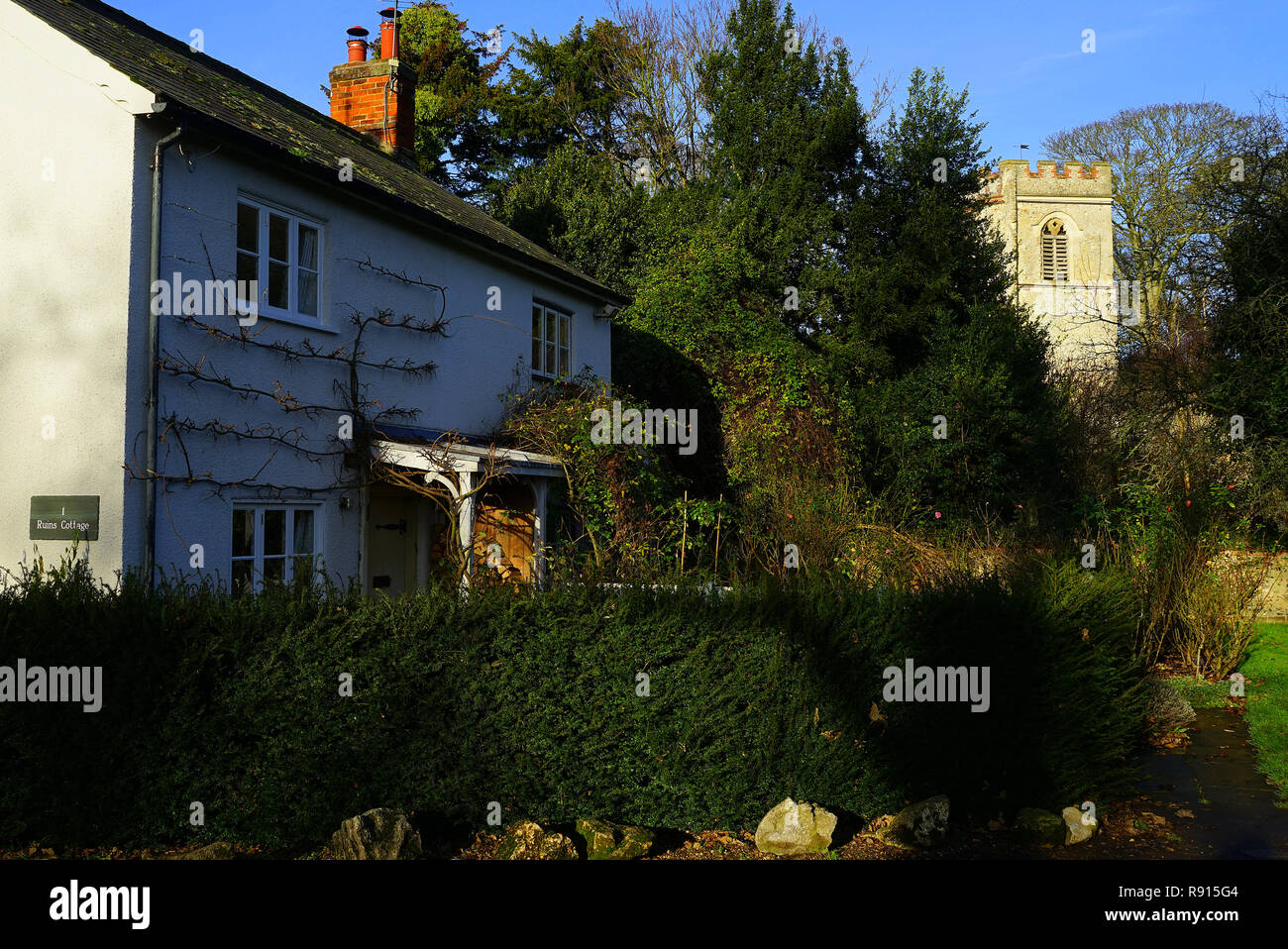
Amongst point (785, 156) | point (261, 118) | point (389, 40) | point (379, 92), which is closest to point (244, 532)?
point (261, 118)

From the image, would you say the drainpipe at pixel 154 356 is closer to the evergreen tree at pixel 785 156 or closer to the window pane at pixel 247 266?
the window pane at pixel 247 266

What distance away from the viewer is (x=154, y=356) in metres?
8.93

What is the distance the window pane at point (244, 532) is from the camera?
32.7ft

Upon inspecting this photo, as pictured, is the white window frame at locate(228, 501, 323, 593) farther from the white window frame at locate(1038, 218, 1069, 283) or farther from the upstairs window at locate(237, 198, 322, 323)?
the white window frame at locate(1038, 218, 1069, 283)

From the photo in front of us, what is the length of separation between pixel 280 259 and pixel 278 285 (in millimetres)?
312

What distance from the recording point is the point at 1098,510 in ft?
53.5

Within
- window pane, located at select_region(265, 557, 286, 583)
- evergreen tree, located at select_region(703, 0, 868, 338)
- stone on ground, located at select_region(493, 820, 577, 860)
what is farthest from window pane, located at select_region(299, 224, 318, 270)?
evergreen tree, located at select_region(703, 0, 868, 338)

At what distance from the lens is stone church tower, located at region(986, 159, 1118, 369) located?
43344 mm

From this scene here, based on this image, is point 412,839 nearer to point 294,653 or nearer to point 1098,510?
point 294,653

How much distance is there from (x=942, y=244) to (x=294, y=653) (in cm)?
2050

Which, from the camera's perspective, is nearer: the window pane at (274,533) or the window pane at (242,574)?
the window pane at (242,574)

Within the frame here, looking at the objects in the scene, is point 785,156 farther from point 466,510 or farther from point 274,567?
point 274,567

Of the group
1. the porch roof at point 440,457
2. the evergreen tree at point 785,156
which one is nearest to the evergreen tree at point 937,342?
the evergreen tree at point 785,156
